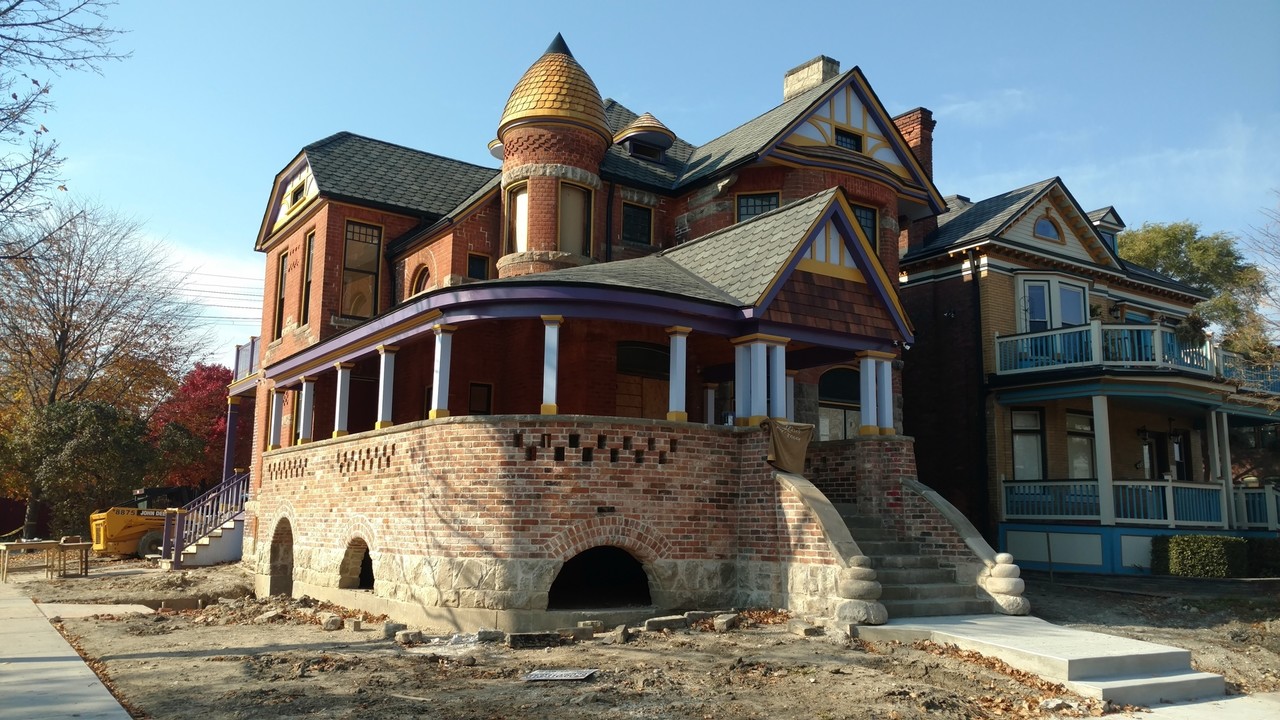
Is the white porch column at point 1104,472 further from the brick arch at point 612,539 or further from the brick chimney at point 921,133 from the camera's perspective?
the brick arch at point 612,539

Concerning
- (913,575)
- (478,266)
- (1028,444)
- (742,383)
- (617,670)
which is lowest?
(617,670)

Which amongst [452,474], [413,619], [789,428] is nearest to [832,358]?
[789,428]

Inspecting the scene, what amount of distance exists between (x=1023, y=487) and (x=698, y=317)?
38.6 feet

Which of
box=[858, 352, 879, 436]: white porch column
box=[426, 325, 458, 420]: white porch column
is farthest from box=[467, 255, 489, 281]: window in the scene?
box=[858, 352, 879, 436]: white porch column

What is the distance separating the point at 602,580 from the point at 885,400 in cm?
594

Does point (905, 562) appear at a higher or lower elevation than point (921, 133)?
lower

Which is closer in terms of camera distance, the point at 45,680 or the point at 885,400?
the point at 45,680

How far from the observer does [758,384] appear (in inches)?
553

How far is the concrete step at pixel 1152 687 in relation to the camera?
877cm

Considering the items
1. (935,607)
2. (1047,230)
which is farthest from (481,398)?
(1047,230)

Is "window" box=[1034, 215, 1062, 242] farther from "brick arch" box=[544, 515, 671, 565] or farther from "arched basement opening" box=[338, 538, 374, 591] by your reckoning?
"arched basement opening" box=[338, 538, 374, 591]

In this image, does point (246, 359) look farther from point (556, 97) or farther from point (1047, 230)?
point (1047, 230)

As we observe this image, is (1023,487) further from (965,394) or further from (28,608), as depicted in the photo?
(28,608)

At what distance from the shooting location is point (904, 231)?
84.1 feet
